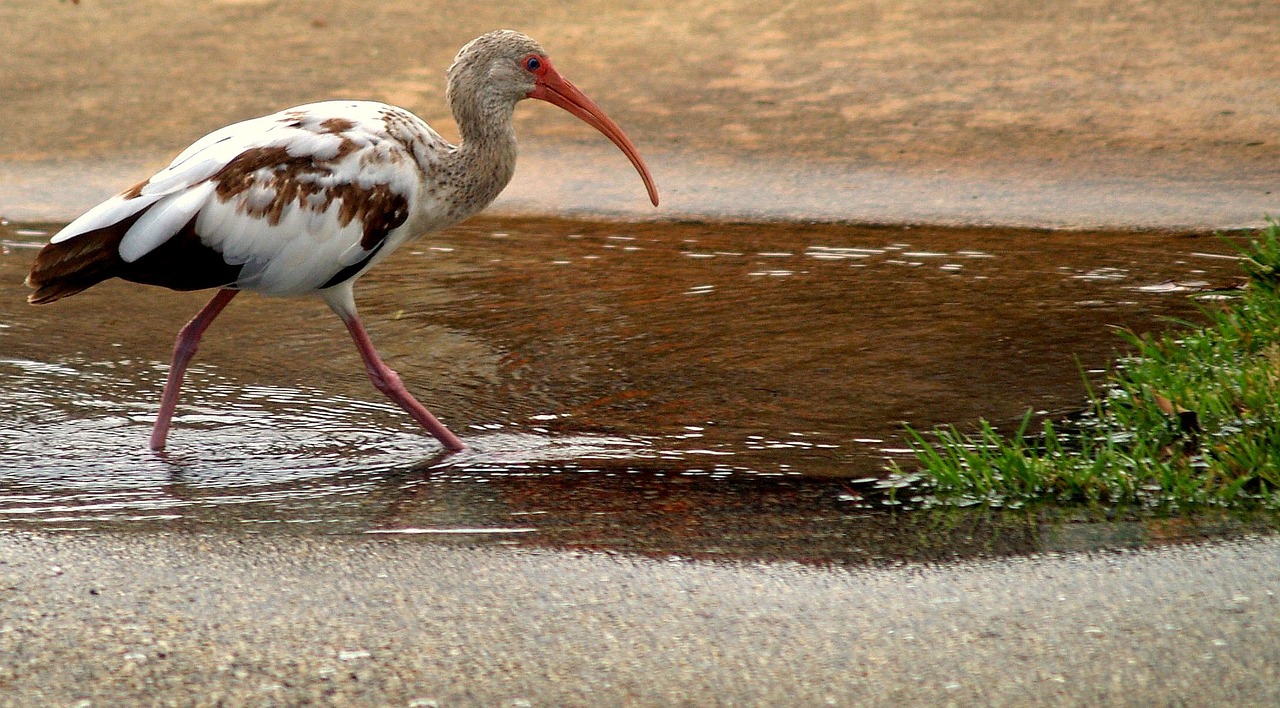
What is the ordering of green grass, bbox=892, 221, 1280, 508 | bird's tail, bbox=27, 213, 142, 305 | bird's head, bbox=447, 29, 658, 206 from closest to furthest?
green grass, bbox=892, 221, 1280, 508 → bird's tail, bbox=27, 213, 142, 305 → bird's head, bbox=447, 29, 658, 206

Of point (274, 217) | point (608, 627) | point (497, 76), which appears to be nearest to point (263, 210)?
point (274, 217)

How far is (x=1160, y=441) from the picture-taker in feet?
15.5

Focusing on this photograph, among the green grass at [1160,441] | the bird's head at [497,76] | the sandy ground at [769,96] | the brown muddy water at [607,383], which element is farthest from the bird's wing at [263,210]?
the sandy ground at [769,96]

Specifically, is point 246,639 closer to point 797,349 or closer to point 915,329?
point 797,349

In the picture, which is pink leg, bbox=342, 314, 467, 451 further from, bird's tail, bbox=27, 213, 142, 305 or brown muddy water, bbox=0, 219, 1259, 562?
bird's tail, bbox=27, 213, 142, 305

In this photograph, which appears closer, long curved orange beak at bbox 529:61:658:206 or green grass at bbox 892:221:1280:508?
green grass at bbox 892:221:1280:508

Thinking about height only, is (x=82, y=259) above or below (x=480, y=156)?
below

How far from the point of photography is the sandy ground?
8977 mm

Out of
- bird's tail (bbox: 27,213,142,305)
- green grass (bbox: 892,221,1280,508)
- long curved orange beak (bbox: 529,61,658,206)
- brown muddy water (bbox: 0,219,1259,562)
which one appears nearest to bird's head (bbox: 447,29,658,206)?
long curved orange beak (bbox: 529,61,658,206)

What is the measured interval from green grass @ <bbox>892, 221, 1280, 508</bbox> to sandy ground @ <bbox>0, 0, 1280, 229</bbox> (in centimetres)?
308

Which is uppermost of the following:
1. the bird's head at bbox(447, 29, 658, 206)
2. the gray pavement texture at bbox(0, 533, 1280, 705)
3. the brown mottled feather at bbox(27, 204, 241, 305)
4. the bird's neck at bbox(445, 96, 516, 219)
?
the bird's head at bbox(447, 29, 658, 206)

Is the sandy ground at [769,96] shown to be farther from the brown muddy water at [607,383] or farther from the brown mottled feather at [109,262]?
the brown mottled feather at [109,262]

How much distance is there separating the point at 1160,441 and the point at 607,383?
6.55 ft

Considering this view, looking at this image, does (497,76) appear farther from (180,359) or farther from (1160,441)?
(1160,441)
